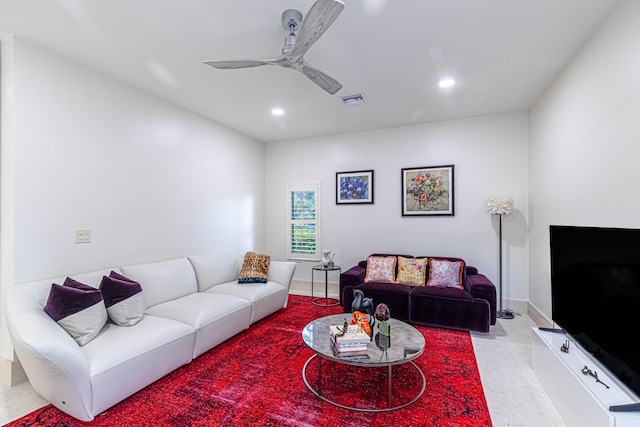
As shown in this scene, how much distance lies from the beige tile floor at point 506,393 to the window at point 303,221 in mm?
2992

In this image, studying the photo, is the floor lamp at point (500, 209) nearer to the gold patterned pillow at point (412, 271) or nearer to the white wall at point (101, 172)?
the gold patterned pillow at point (412, 271)

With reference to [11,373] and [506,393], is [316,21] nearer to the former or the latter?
[506,393]

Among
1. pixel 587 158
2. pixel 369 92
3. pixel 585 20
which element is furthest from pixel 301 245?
pixel 585 20

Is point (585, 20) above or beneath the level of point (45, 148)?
above

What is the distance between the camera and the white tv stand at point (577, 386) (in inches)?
60.5

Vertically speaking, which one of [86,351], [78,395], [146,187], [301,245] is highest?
[146,187]

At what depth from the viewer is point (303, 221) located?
5547 mm

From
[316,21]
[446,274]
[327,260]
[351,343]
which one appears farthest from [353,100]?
[351,343]

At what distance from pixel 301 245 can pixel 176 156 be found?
8.48ft

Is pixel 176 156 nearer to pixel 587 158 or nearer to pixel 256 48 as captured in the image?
pixel 256 48

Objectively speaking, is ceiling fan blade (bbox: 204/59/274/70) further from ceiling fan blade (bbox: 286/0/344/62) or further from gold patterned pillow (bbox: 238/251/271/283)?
gold patterned pillow (bbox: 238/251/271/283)

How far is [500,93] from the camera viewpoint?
3584 millimetres

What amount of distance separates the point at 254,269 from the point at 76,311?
2.16m

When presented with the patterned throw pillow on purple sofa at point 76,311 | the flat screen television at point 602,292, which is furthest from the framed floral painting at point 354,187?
the patterned throw pillow on purple sofa at point 76,311
